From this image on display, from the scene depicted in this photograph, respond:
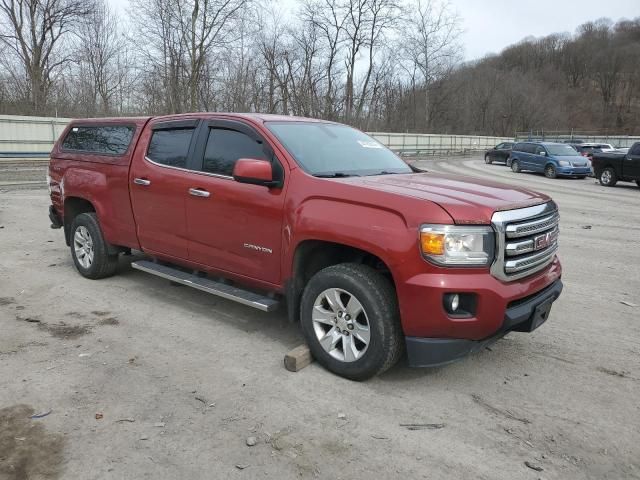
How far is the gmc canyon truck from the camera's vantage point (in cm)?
333

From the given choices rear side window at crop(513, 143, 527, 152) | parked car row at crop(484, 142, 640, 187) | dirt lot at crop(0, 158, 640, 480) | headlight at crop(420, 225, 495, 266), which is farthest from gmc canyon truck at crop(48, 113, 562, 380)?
rear side window at crop(513, 143, 527, 152)

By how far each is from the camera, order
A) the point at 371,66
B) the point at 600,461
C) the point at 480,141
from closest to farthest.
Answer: the point at 600,461 → the point at 371,66 → the point at 480,141

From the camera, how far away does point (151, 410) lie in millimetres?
3320

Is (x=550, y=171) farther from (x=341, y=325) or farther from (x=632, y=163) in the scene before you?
(x=341, y=325)

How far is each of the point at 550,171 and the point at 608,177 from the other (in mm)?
4569

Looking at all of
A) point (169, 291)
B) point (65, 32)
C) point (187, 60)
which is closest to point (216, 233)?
point (169, 291)

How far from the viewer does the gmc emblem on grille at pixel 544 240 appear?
3.67 meters

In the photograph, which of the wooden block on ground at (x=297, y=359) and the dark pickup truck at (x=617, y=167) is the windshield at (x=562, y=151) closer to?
the dark pickup truck at (x=617, y=167)

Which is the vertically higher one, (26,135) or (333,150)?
(26,135)

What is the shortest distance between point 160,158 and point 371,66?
4346 centimetres

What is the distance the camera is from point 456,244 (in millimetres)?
3289

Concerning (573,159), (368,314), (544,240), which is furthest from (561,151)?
(368,314)

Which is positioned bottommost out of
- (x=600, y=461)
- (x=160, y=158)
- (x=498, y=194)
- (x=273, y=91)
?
(x=600, y=461)

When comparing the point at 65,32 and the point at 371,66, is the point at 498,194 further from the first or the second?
the point at 371,66
